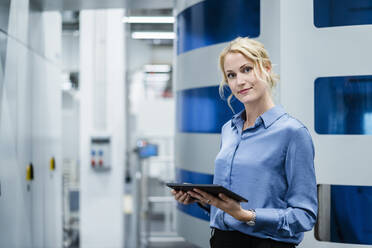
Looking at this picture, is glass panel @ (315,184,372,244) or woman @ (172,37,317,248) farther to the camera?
glass panel @ (315,184,372,244)

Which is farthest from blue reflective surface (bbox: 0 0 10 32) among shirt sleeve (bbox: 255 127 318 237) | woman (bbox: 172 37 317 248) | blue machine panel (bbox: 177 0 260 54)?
shirt sleeve (bbox: 255 127 318 237)

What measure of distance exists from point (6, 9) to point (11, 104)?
1.99ft

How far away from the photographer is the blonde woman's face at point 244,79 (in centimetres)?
134

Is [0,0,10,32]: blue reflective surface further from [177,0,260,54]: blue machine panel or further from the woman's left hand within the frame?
the woman's left hand

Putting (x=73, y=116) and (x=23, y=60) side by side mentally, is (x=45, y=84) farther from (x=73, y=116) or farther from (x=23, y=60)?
(x=73, y=116)

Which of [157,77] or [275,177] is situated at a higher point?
[157,77]

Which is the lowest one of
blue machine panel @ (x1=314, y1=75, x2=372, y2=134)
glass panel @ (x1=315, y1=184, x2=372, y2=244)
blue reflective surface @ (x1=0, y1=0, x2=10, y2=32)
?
glass panel @ (x1=315, y1=184, x2=372, y2=244)

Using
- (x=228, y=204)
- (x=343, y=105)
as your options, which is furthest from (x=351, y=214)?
(x=228, y=204)

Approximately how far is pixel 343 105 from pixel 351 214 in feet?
1.69

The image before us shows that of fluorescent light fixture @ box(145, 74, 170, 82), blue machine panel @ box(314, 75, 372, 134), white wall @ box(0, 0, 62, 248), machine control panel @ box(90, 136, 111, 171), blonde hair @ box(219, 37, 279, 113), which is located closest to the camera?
blonde hair @ box(219, 37, 279, 113)

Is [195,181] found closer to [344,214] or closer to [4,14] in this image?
[344,214]

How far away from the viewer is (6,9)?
2.53 meters

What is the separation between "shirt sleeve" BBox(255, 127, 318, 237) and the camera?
124 cm

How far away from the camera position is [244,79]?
4.42 feet
